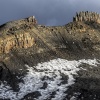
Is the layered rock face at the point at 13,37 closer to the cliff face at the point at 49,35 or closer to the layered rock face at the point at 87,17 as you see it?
the cliff face at the point at 49,35

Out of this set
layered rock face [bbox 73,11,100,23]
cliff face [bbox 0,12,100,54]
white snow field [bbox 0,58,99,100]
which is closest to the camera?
white snow field [bbox 0,58,99,100]

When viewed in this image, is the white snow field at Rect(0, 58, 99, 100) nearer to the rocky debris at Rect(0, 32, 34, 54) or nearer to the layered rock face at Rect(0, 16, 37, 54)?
the rocky debris at Rect(0, 32, 34, 54)

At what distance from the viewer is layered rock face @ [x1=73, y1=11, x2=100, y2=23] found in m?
74.2

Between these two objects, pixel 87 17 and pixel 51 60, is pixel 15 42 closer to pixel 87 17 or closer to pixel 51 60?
pixel 51 60

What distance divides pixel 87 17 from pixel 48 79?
77.0 feet

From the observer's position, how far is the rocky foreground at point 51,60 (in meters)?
49.9

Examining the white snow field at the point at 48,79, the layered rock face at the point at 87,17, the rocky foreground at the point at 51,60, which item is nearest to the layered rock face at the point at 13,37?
the rocky foreground at the point at 51,60

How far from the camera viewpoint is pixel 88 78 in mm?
53875

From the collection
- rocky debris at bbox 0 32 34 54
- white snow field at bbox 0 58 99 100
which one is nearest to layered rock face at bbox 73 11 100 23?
rocky debris at bbox 0 32 34 54

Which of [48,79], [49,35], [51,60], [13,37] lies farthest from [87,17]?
[48,79]

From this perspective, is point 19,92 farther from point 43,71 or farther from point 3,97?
point 43,71

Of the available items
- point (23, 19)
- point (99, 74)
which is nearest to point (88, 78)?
point (99, 74)

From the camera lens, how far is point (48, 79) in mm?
54125

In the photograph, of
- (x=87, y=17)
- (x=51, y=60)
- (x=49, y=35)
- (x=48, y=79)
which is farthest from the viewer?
(x=87, y=17)
